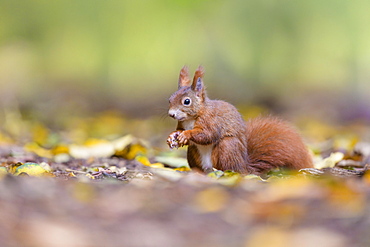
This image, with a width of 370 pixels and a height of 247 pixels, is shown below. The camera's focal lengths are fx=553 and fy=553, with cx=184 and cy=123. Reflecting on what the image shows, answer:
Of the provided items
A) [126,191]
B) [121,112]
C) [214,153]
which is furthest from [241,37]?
[126,191]

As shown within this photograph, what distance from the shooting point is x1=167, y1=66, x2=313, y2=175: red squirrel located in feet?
11.2

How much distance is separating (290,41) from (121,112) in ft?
11.8

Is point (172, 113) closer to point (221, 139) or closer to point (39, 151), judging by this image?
point (221, 139)

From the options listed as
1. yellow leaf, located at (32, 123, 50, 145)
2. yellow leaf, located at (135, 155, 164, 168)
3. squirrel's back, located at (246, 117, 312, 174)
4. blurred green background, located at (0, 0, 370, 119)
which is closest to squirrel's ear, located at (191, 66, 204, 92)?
squirrel's back, located at (246, 117, 312, 174)

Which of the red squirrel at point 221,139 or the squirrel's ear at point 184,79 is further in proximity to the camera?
the squirrel's ear at point 184,79

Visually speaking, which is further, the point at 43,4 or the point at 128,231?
the point at 43,4

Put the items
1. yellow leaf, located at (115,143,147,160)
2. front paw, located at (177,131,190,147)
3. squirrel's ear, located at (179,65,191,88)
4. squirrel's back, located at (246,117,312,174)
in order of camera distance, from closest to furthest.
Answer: front paw, located at (177,131,190,147) → squirrel's back, located at (246,117,312,174) → squirrel's ear, located at (179,65,191,88) → yellow leaf, located at (115,143,147,160)

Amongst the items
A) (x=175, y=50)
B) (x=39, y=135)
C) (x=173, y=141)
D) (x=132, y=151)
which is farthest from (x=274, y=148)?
(x=175, y=50)

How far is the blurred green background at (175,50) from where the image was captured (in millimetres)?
9633

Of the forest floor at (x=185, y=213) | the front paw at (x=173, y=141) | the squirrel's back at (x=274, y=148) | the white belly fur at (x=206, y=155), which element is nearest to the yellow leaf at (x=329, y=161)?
the squirrel's back at (x=274, y=148)

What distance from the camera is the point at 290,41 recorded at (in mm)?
10484

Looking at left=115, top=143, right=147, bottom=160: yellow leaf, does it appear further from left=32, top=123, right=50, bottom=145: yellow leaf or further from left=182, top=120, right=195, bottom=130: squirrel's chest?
left=32, top=123, right=50, bottom=145: yellow leaf

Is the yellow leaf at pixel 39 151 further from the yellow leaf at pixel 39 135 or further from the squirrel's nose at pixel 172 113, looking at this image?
the squirrel's nose at pixel 172 113

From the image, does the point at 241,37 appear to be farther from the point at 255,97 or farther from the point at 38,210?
the point at 38,210
